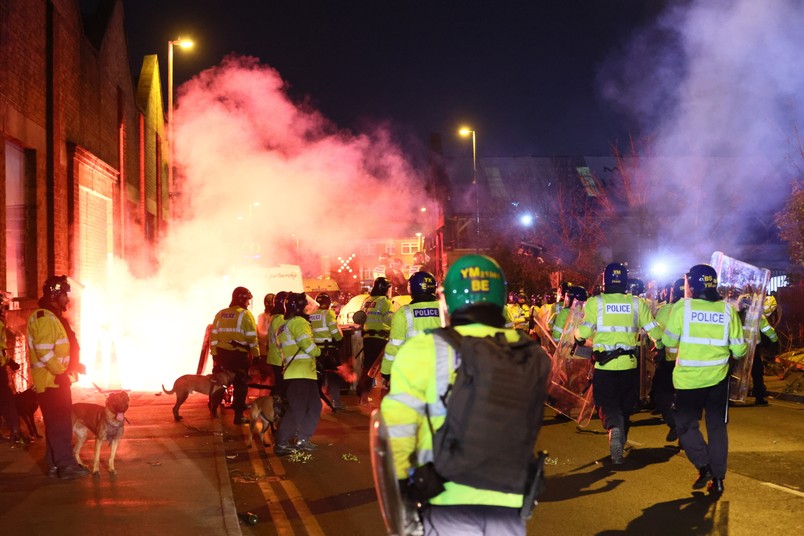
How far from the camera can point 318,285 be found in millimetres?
32812

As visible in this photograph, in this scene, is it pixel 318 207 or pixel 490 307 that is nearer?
pixel 490 307

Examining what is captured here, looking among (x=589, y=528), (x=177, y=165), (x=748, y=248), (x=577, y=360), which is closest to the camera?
(x=589, y=528)

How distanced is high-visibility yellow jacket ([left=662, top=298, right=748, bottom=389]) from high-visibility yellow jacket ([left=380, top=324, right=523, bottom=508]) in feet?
13.7

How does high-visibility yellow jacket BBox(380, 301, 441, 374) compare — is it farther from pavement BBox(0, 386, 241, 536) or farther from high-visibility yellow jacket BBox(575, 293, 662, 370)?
pavement BBox(0, 386, 241, 536)

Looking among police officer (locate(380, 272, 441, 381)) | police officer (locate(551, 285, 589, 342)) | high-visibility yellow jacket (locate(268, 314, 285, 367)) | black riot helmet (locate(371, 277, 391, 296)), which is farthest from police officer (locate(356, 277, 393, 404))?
police officer (locate(380, 272, 441, 381))

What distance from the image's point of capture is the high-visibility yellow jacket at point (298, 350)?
896cm

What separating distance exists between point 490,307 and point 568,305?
9083 mm

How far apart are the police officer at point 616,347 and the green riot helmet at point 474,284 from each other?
4.90 m

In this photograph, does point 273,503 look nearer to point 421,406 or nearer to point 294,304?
point 294,304

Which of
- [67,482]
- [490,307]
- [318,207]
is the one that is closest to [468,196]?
[318,207]

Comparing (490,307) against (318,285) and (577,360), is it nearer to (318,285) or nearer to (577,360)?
(577,360)

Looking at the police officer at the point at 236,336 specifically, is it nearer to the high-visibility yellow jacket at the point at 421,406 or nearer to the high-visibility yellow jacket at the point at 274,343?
the high-visibility yellow jacket at the point at 274,343

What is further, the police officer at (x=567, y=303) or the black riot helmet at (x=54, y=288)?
the police officer at (x=567, y=303)

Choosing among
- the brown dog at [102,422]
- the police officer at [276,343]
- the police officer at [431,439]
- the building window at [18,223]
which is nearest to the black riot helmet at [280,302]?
the police officer at [276,343]
